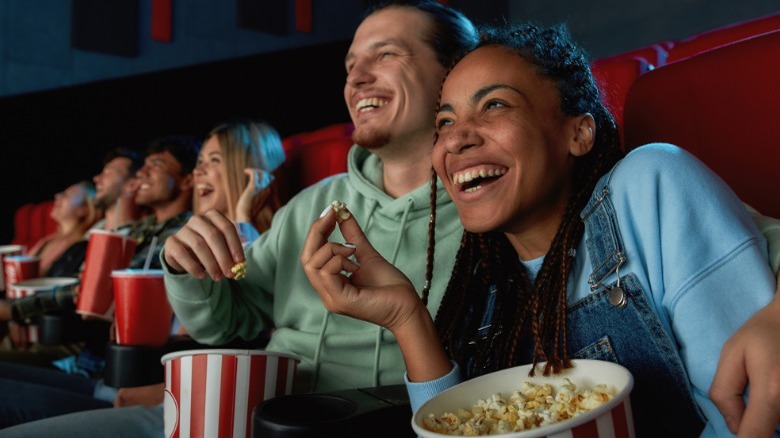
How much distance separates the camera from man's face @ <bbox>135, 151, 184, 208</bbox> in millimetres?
1926

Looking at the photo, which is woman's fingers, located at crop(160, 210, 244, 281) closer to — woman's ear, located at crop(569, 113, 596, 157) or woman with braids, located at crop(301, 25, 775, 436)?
woman with braids, located at crop(301, 25, 775, 436)

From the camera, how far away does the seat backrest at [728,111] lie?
681 millimetres

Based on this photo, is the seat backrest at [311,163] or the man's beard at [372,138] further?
the seat backrest at [311,163]

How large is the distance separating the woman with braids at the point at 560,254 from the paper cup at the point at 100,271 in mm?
670

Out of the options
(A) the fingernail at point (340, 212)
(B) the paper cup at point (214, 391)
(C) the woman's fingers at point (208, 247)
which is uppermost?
(A) the fingernail at point (340, 212)

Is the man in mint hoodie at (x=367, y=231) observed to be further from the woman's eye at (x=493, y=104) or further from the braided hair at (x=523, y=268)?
the woman's eye at (x=493, y=104)

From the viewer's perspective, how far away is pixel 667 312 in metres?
0.55

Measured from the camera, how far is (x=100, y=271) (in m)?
1.17

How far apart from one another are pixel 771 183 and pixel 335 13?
3945mm

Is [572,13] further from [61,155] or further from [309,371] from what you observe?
[61,155]

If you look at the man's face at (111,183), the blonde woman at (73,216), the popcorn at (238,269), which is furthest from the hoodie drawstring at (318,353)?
the blonde woman at (73,216)

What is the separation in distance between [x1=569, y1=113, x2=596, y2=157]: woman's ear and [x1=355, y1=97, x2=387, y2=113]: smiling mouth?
397mm

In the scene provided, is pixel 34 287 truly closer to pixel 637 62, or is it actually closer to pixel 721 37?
pixel 637 62

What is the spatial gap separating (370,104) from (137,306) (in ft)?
1.55
